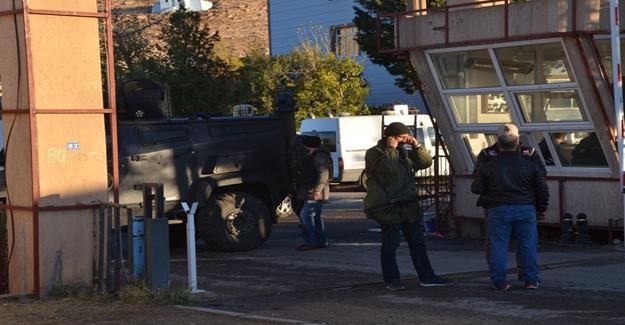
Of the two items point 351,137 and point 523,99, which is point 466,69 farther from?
point 351,137

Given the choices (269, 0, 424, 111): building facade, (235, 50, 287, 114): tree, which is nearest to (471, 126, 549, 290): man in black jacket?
(235, 50, 287, 114): tree

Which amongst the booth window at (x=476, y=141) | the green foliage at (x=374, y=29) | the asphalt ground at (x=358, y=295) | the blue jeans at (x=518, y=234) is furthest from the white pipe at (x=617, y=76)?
the green foliage at (x=374, y=29)

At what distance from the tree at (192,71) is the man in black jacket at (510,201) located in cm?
1883

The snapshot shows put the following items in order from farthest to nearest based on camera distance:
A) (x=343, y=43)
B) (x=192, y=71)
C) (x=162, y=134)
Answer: (x=343, y=43) → (x=192, y=71) → (x=162, y=134)

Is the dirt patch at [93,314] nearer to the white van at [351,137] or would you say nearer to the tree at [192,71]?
the tree at [192,71]

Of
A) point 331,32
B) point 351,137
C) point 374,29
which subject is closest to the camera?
point 351,137

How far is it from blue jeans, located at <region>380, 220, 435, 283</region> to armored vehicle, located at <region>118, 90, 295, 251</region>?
4.22 m

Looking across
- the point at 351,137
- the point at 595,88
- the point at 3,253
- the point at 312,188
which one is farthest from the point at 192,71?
the point at 3,253

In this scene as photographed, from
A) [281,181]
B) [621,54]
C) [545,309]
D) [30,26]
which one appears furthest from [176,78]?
[545,309]

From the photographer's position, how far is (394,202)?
35.2 ft

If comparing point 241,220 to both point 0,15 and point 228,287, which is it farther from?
point 0,15

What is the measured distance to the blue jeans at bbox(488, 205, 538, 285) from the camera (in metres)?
10.4

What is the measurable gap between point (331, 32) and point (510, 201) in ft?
123

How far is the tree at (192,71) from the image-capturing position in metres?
28.8
